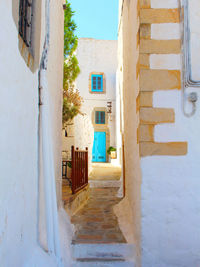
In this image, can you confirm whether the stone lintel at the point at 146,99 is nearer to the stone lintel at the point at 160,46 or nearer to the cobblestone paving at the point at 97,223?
the stone lintel at the point at 160,46

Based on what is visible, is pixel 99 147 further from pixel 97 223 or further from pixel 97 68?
pixel 97 223

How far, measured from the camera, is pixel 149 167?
9.66ft

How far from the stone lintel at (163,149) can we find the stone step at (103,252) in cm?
129

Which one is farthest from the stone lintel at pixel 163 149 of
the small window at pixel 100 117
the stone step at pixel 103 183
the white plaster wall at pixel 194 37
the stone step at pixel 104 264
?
the small window at pixel 100 117

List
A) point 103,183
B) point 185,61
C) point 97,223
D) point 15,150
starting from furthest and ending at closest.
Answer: point 103,183, point 97,223, point 185,61, point 15,150

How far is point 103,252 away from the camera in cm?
322

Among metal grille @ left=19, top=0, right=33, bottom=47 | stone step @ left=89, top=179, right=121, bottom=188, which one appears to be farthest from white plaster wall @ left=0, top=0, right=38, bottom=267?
stone step @ left=89, top=179, right=121, bottom=188

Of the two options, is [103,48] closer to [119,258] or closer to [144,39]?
[144,39]

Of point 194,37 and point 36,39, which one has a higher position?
point 194,37

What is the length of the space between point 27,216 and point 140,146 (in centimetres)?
151

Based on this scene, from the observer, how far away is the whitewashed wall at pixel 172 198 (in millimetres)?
2840

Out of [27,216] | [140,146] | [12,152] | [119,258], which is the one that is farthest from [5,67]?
[119,258]

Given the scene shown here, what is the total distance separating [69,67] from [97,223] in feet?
19.3

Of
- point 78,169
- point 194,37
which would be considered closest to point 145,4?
point 194,37
